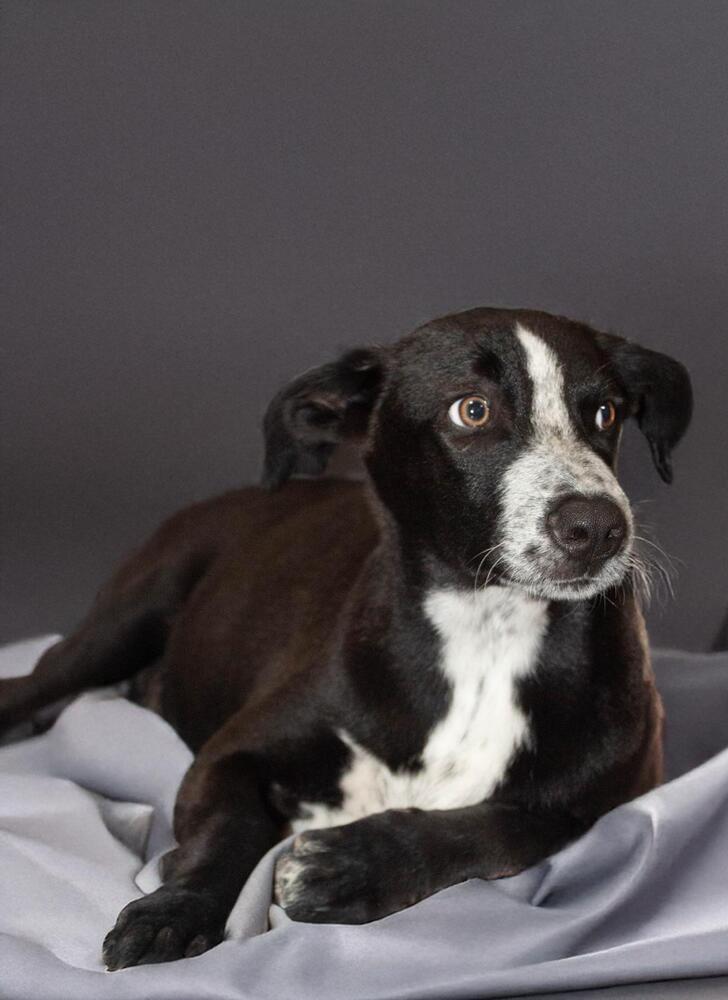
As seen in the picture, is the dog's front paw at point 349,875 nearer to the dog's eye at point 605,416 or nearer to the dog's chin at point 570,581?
the dog's chin at point 570,581

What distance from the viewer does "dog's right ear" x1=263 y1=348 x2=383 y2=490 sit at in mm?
3182

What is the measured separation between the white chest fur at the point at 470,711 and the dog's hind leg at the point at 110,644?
1.09 meters

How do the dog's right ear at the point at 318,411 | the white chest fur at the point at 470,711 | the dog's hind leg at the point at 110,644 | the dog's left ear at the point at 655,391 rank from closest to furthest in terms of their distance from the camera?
the white chest fur at the point at 470,711
the dog's left ear at the point at 655,391
the dog's right ear at the point at 318,411
the dog's hind leg at the point at 110,644

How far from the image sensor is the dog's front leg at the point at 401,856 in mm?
2709

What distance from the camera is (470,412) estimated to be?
2.89 metres

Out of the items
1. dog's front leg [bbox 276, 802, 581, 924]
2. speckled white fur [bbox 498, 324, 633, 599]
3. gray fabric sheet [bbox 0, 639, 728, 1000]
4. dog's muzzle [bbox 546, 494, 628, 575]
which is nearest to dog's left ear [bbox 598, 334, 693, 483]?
speckled white fur [bbox 498, 324, 633, 599]

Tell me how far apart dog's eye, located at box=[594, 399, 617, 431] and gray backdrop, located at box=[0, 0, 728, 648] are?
1.59 m

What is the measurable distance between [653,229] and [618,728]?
2.02 metres

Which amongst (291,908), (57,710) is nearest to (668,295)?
(57,710)

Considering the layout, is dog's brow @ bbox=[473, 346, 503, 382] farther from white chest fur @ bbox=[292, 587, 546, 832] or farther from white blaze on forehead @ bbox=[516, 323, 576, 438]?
white chest fur @ bbox=[292, 587, 546, 832]

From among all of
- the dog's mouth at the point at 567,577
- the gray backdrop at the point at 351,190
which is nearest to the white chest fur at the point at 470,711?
the dog's mouth at the point at 567,577

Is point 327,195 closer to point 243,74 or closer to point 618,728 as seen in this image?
point 243,74

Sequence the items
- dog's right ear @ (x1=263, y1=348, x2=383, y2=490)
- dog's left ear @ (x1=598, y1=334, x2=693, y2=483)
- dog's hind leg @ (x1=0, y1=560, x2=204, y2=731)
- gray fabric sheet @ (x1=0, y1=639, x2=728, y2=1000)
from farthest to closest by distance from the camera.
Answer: dog's hind leg @ (x1=0, y1=560, x2=204, y2=731)
dog's right ear @ (x1=263, y1=348, x2=383, y2=490)
dog's left ear @ (x1=598, y1=334, x2=693, y2=483)
gray fabric sheet @ (x1=0, y1=639, x2=728, y2=1000)

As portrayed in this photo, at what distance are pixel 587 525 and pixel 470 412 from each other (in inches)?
13.9
